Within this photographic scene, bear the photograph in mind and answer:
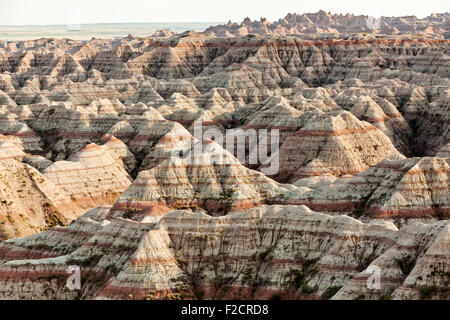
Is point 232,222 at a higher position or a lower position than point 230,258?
higher

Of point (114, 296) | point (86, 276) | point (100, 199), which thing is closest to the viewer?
point (114, 296)

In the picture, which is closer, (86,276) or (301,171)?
(86,276)

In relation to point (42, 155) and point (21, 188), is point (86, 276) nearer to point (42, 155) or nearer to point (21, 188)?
point (21, 188)

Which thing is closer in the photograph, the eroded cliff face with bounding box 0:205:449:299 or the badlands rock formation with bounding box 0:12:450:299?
the eroded cliff face with bounding box 0:205:449:299

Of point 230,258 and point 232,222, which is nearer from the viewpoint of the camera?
point 230,258

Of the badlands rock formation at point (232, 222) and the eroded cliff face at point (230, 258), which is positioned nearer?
the eroded cliff face at point (230, 258)
